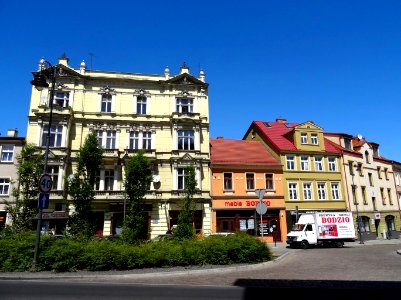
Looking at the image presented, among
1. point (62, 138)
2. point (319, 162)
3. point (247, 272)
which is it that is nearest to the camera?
point (247, 272)

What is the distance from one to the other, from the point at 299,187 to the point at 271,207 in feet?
14.9

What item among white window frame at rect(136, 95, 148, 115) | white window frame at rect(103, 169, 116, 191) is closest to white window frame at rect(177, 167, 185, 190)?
white window frame at rect(103, 169, 116, 191)

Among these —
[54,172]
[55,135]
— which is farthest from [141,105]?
[54,172]

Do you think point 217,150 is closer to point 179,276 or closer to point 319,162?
point 319,162

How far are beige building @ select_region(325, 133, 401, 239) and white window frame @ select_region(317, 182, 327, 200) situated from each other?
3072 mm

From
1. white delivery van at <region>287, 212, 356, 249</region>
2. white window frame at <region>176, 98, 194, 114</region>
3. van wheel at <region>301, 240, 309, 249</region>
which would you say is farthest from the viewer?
white window frame at <region>176, 98, 194, 114</region>

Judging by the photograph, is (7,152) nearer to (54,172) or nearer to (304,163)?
(54,172)

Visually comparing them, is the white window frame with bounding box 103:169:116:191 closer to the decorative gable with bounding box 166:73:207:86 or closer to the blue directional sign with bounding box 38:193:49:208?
the decorative gable with bounding box 166:73:207:86

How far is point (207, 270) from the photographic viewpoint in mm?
13164

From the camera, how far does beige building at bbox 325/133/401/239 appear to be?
128 ft

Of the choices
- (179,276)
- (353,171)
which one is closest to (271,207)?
(353,171)

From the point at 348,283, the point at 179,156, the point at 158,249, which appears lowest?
the point at 348,283

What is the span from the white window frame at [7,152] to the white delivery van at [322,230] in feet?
84.9

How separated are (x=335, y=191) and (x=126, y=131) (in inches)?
956
